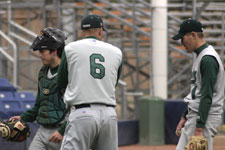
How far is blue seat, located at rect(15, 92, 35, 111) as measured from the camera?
35.2 feet

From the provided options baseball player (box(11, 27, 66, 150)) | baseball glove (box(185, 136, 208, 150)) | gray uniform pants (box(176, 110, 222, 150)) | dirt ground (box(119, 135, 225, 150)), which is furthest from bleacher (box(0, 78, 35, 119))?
baseball glove (box(185, 136, 208, 150))

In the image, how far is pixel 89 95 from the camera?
4.68 metres

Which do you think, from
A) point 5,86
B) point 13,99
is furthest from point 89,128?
point 5,86

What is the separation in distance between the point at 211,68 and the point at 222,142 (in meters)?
6.76

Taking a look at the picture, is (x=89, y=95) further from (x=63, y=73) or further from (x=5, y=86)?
(x=5, y=86)

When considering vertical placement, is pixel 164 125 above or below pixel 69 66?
below

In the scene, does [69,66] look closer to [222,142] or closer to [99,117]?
[99,117]

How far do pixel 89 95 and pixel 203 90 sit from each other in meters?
1.05

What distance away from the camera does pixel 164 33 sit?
41.8 ft

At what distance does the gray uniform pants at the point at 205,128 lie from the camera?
506cm

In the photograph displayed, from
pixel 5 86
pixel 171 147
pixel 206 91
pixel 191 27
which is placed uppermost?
pixel 191 27

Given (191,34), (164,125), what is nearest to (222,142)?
(164,125)

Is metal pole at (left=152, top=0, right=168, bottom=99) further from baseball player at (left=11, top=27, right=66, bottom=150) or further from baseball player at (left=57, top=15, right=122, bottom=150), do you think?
baseball player at (left=57, top=15, right=122, bottom=150)

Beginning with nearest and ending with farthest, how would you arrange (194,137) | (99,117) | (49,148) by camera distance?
(99,117)
(194,137)
(49,148)
